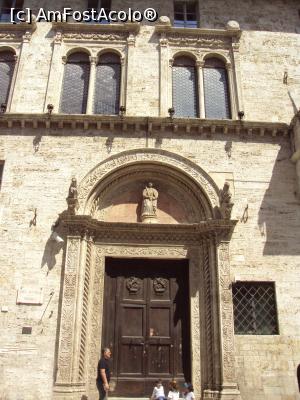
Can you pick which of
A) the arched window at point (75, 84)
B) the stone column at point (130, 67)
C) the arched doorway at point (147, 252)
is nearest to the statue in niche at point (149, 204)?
the arched doorway at point (147, 252)

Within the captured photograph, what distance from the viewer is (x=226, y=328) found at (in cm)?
1030

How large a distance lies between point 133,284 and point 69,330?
2.23 metres

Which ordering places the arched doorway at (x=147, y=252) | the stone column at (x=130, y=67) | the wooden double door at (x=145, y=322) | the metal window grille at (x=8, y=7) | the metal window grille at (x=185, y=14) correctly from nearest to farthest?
the arched doorway at (x=147, y=252) → the wooden double door at (x=145, y=322) → the stone column at (x=130, y=67) → the metal window grille at (x=8, y=7) → the metal window grille at (x=185, y=14)

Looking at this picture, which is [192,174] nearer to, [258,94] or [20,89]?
[258,94]

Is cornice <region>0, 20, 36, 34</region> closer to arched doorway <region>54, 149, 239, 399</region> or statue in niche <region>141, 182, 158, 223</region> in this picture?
arched doorway <region>54, 149, 239, 399</region>

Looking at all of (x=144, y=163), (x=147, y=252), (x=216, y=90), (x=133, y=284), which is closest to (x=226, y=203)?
(x=147, y=252)

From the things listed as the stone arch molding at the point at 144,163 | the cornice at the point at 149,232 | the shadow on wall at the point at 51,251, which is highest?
the stone arch molding at the point at 144,163

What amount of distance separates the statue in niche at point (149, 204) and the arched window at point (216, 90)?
3.33 meters

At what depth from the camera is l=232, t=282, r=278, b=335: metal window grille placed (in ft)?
35.0

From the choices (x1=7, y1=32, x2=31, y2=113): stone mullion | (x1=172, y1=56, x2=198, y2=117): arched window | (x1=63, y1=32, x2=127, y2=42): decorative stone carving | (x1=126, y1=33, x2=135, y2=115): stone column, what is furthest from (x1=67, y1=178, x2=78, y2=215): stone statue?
(x1=63, y1=32, x2=127, y2=42): decorative stone carving

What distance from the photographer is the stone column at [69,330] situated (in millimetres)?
9727

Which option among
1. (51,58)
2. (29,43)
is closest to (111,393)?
(51,58)

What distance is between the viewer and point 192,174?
1197 cm

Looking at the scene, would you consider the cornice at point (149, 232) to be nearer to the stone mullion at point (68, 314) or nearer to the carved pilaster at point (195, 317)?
the carved pilaster at point (195, 317)
